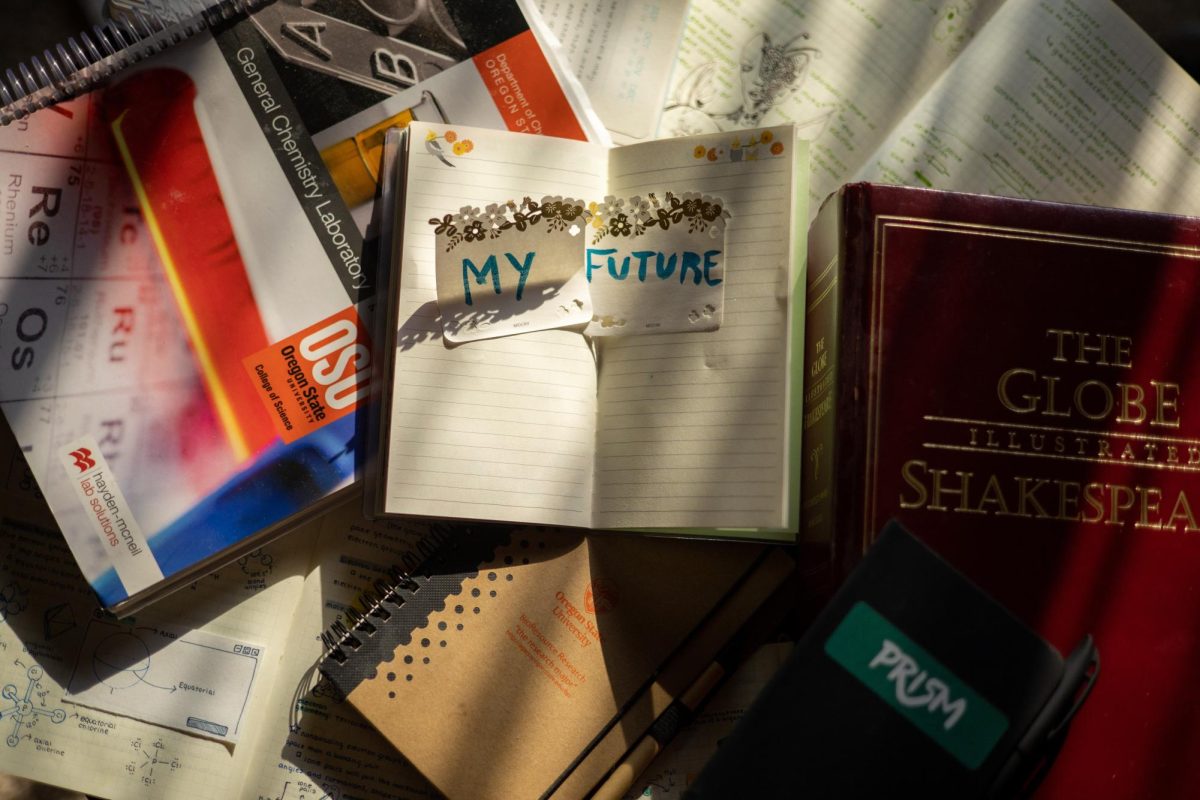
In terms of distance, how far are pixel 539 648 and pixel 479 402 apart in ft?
0.64

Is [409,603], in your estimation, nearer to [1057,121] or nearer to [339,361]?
[339,361]

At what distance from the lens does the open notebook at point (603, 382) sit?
0.68 meters

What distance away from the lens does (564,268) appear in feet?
2.29

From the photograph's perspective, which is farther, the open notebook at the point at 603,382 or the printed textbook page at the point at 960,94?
the printed textbook page at the point at 960,94

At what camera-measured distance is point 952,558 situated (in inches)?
24.7

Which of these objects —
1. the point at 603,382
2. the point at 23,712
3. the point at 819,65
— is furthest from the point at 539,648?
the point at 819,65

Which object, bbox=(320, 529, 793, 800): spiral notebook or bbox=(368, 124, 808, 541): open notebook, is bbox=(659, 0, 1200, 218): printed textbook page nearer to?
bbox=(368, 124, 808, 541): open notebook

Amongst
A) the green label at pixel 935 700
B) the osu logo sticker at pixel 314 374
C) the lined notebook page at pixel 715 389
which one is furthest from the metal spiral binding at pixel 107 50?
the green label at pixel 935 700

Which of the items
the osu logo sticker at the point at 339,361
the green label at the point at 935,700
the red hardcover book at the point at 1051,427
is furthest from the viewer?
the osu logo sticker at the point at 339,361

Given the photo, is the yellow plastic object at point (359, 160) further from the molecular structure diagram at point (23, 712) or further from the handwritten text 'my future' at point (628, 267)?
the molecular structure diagram at point (23, 712)

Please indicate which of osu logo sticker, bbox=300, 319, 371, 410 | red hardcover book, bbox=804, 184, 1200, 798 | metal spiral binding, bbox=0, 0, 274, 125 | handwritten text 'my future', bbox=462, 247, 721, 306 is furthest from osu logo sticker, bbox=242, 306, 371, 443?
red hardcover book, bbox=804, 184, 1200, 798

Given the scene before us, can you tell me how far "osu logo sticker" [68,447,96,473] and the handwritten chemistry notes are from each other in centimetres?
29

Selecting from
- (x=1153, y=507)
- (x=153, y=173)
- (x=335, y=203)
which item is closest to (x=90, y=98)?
(x=153, y=173)

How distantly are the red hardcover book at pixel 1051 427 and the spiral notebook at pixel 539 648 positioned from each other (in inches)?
5.3
